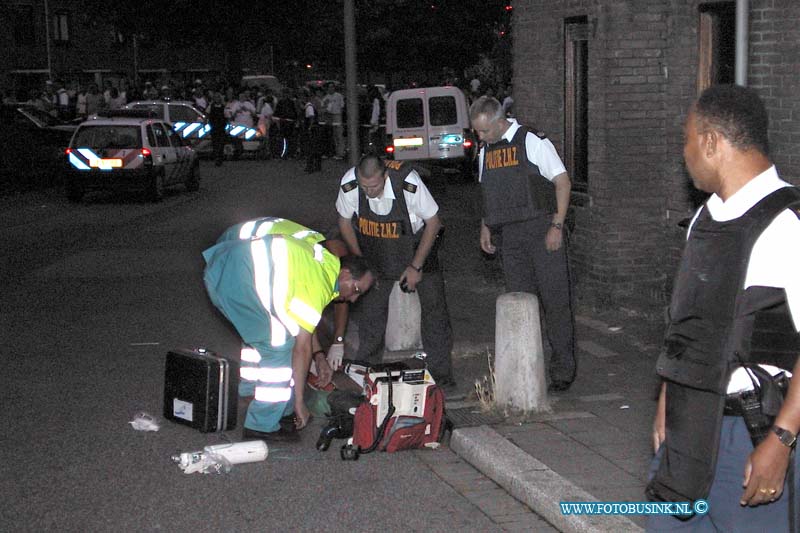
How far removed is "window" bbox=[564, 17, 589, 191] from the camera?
1106 centimetres

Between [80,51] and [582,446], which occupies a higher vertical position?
[80,51]

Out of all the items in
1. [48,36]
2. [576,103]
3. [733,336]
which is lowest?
[733,336]

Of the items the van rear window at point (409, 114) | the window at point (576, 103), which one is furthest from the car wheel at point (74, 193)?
the window at point (576, 103)

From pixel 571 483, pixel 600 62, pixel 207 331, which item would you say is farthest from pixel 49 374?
pixel 600 62

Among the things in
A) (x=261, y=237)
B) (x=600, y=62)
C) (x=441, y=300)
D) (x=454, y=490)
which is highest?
(x=600, y=62)

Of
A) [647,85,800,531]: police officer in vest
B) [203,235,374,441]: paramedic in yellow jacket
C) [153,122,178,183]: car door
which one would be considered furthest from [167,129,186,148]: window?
[647,85,800,531]: police officer in vest

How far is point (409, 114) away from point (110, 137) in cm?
675

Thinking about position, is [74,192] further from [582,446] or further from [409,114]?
[582,446]

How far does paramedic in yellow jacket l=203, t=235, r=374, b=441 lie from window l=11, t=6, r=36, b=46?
55636 millimetres

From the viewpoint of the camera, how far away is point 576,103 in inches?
443

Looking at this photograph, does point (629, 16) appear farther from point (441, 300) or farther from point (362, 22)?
point (362, 22)

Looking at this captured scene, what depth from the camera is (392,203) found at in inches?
307

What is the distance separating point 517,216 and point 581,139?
3.92 m

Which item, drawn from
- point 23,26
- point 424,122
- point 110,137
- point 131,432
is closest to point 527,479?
point 131,432
